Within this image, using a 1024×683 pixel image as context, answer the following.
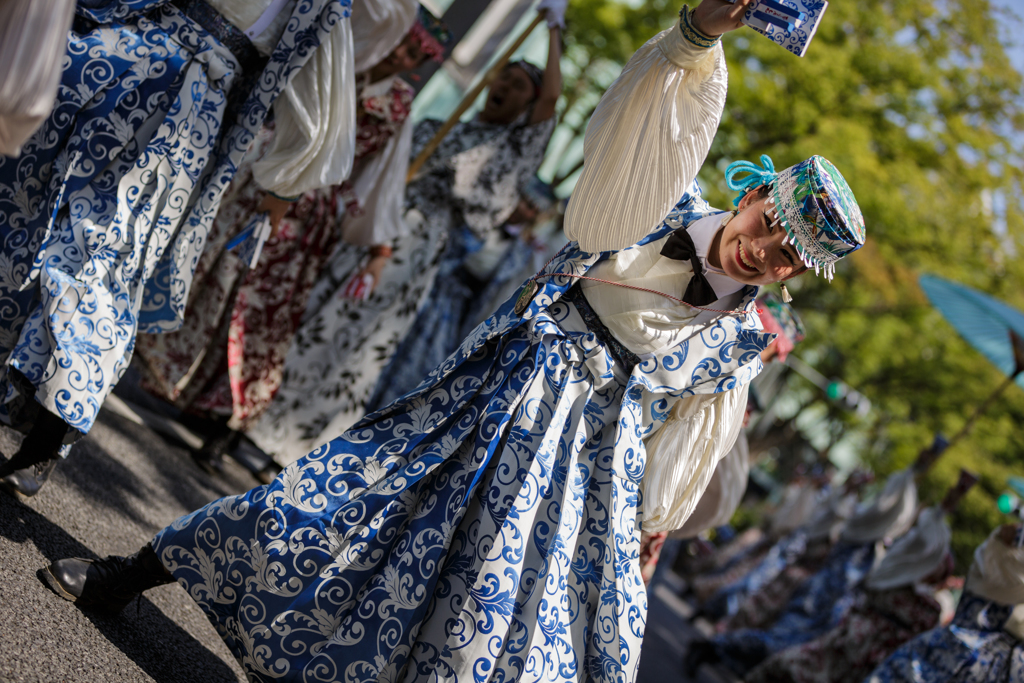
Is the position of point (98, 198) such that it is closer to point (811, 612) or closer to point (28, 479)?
point (28, 479)

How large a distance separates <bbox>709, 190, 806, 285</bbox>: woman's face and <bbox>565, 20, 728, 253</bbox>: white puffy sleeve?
0.23 m

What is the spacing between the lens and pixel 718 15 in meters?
Answer: 2.08

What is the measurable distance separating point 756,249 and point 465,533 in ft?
3.65

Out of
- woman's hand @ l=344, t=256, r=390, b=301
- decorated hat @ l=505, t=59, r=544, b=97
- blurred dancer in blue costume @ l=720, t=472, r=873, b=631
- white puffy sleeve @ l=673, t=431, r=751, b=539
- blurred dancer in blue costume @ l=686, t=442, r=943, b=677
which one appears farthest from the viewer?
blurred dancer in blue costume @ l=720, t=472, r=873, b=631

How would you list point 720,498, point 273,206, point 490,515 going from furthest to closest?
point 720,498, point 273,206, point 490,515

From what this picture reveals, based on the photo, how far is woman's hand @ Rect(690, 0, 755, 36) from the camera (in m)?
2.05

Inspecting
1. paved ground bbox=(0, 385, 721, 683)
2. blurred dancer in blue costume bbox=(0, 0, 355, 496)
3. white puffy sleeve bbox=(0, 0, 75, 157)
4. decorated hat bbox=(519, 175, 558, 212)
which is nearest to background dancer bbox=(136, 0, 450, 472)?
paved ground bbox=(0, 385, 721, 683)

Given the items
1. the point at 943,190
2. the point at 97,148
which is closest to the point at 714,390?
the point at 97,148

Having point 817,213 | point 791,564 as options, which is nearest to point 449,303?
point 817,213

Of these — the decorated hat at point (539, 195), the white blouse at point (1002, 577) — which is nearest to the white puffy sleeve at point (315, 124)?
the decorated hat at point (539, 195)

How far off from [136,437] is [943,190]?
11.4 metres

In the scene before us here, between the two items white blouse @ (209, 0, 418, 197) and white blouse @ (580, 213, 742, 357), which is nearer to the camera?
white blouse @ (580, 213, 742, 357)

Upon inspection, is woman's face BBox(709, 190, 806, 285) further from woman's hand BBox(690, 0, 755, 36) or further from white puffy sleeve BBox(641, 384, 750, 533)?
woman's hand BBox(690, 0, 755, 36)

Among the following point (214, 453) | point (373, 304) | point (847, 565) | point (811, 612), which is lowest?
point (811, 612)
